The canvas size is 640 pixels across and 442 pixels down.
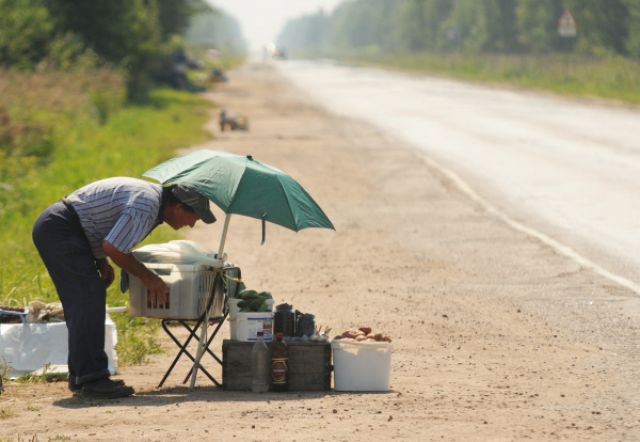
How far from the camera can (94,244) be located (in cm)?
798

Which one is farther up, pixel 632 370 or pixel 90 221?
pixel 90 221

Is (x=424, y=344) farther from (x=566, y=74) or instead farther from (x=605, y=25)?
(x=605, y=25)

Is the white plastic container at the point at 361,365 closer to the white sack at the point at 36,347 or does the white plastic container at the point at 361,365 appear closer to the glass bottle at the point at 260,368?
the glass bottle at the point at 260,368

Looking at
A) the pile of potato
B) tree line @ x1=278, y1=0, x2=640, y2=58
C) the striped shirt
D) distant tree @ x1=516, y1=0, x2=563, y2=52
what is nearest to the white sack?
the striped shirt

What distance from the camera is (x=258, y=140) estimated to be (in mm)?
27844

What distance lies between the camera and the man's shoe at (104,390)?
7980 mm

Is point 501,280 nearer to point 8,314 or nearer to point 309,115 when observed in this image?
point 8,314

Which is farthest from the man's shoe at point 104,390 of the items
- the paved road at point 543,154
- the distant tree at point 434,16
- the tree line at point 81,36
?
the distant tree at point 434,16

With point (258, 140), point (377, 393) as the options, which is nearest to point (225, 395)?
point (377, 393)

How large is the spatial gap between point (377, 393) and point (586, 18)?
66.3 m

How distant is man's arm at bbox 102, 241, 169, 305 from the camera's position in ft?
25.0

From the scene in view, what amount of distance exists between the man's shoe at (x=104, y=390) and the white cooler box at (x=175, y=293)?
448 mm

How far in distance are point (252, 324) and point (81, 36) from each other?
99.0 ft

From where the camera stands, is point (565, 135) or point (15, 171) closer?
point (15, 171)
